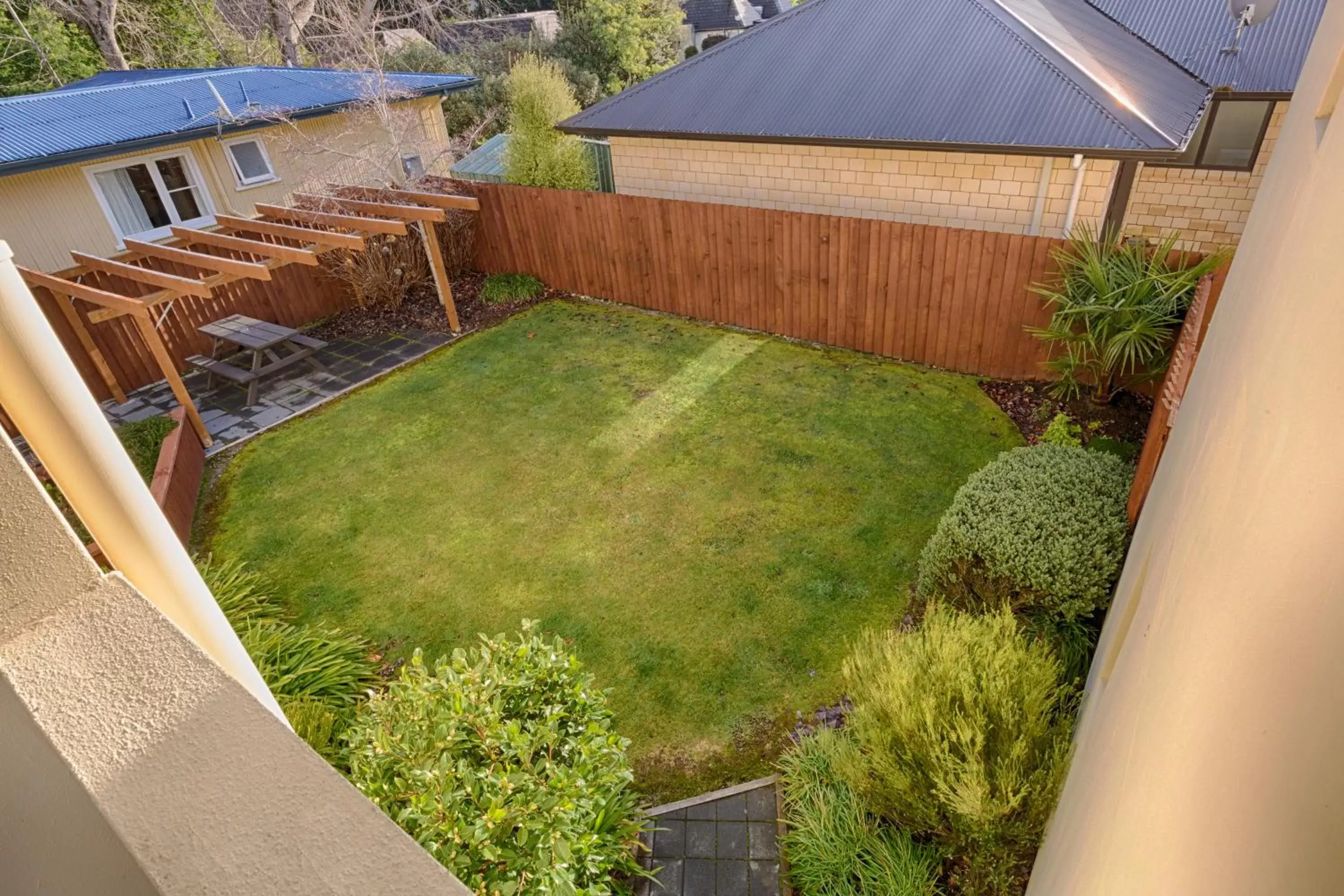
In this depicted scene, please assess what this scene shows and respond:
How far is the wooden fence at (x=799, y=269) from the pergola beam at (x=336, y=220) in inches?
103

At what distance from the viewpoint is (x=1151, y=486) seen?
3645mm

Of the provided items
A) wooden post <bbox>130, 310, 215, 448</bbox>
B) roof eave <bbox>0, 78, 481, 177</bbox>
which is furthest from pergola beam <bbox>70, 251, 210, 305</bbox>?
roof eave <bbox>0, 78, 481, 177</bbox>

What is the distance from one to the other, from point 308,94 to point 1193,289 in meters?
14.7

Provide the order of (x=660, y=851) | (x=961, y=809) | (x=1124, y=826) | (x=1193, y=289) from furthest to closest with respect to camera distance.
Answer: (x=1193, y=289)
(x=660, y=851)
(x=961, y=809)
(x=1124, y=826)

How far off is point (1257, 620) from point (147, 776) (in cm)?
223

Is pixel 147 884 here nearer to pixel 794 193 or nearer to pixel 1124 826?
pixel 1124 826

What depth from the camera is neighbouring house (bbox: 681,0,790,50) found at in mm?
36156

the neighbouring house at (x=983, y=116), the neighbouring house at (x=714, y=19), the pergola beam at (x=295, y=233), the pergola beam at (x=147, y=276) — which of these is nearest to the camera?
the pergola beam at (x=147, y=276)

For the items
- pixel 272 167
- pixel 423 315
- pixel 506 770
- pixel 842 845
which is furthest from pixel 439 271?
pixel 842 845

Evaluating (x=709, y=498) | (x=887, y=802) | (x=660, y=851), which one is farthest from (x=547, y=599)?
(x=887, y=802)

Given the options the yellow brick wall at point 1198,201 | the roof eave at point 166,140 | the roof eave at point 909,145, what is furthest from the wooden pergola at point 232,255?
the yellow brick wall at point 1198,201

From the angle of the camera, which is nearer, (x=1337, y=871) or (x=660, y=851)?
(x=1337, y=871)

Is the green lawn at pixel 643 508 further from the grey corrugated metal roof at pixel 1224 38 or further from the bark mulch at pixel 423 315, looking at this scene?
the grey corrugated metal roof at pixel 1224 38

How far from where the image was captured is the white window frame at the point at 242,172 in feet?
39.6
